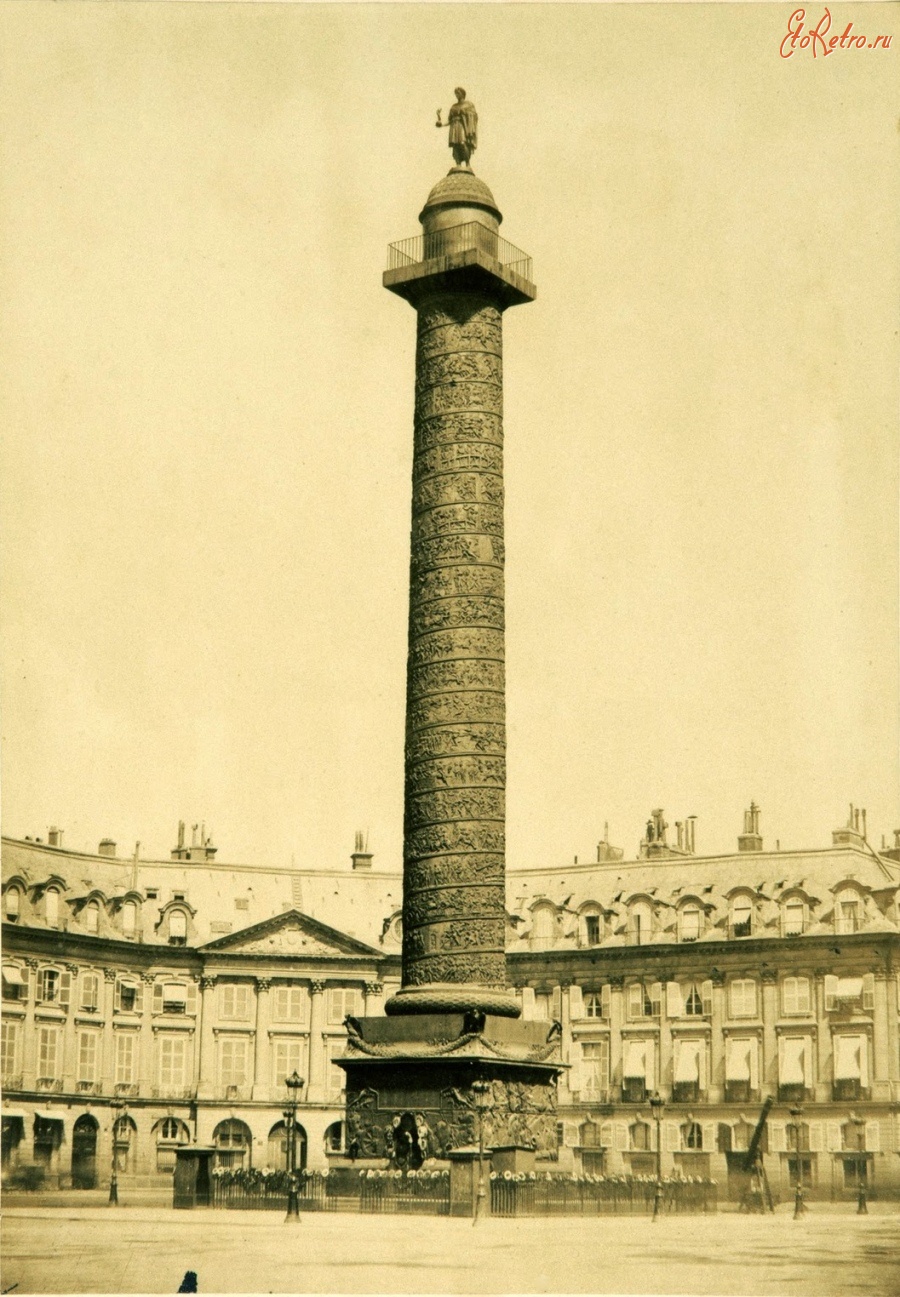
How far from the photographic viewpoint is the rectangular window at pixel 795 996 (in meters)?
38.8

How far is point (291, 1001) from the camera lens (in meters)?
43.0

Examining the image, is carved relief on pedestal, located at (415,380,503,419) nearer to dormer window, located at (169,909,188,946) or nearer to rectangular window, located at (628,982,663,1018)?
rectangular window, located at (628,982,663,1018)

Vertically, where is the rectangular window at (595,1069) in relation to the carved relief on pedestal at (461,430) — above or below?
below

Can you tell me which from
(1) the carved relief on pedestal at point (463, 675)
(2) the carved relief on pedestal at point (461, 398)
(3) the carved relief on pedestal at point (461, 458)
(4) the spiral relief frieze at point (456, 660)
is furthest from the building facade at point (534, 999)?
(2) the carved relief on pedestal at point (461, 398)

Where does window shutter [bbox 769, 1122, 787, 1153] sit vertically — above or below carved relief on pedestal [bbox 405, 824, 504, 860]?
below

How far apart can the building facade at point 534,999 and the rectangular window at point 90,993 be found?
44 mm

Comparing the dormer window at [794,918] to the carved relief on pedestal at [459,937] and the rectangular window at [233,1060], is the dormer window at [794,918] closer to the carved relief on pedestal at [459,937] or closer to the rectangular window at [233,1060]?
the rectangular window at [233,1060]

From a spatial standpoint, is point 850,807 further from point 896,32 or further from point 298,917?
point 896,32

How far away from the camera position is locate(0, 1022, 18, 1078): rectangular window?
123 feet

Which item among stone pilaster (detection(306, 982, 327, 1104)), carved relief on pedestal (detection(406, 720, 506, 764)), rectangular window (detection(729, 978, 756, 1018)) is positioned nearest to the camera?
→ carved relief on pedestal (detection(406, 720, 506, 764))

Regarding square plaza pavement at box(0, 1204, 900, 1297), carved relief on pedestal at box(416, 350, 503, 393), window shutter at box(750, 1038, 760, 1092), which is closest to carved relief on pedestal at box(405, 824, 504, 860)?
square plaza pavement at box(0, 1204, 900, 1297)

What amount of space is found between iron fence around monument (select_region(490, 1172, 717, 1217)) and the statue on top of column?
1251cm

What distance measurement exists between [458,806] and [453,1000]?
225cm

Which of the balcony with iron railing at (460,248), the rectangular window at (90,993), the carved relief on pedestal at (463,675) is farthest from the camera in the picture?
the rectangular window at (90,993)
